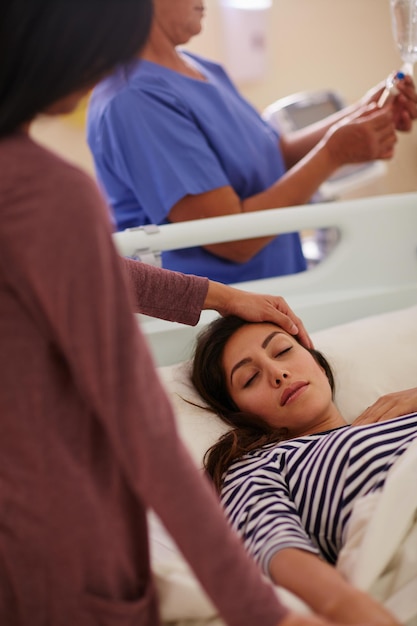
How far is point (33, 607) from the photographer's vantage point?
2.18 ft

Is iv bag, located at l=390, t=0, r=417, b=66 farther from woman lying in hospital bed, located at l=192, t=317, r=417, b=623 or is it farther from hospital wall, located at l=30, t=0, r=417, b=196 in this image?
hospital wall, located at l=30, t=0, r=417, b=196

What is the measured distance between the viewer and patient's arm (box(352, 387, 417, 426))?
48.3 inches

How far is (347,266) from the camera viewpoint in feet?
5.48

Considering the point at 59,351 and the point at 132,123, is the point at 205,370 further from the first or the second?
the point at 59,351

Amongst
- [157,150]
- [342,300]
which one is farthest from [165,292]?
[342,300]

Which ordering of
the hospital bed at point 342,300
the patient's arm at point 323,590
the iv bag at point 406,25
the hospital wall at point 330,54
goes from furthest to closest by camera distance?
the hospital wall at point 330,54 < the iv bag at point 406,25 < the hospital bed at point 342,300 < the patient's arm at point 323,590

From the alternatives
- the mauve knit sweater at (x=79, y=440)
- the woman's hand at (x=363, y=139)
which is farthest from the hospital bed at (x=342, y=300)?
the mauve knit sweater at (x=79, y=440)

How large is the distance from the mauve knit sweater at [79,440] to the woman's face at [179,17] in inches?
43.0

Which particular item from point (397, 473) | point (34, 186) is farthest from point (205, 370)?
point (34, 186)

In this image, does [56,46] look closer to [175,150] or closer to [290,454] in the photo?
[290,454]

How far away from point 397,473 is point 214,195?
822mm

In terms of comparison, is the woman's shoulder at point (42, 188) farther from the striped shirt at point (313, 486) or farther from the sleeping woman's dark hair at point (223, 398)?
the sleeping woman's dark hair at point (223, 398)

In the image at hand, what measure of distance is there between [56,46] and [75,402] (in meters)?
0.30

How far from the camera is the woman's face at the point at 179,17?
1.55 metres
